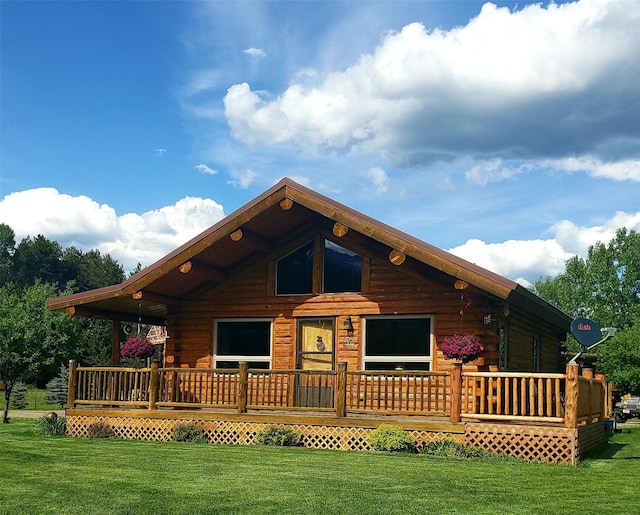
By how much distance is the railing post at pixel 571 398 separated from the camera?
11.7m

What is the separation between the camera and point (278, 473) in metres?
10.1

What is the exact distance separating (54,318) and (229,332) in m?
8.75

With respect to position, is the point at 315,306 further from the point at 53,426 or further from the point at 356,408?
the point at 53,426

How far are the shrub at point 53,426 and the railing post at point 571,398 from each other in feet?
33.8

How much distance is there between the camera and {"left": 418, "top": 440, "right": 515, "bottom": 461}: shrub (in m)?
12.0

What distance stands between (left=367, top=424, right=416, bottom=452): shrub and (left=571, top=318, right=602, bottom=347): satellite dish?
5.40 m

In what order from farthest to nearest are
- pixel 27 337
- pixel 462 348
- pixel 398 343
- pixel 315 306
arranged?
pixel 27 337
pixel 315 306
pixel 398 343
pixel 462 348

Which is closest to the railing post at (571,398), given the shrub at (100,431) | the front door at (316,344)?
the front door at (316,344)

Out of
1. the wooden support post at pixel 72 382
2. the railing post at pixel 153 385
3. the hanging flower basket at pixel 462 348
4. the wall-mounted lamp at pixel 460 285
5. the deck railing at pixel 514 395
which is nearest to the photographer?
the deck railing at pixel 514 395

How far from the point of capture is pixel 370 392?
15.1m

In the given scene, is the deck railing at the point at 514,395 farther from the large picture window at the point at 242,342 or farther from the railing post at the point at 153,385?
the railing post at the point at 153,385

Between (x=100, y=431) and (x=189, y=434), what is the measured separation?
2124mm

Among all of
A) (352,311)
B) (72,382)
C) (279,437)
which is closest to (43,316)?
(72,382)

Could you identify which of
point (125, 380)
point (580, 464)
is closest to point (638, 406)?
point (580, 464)
